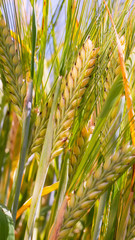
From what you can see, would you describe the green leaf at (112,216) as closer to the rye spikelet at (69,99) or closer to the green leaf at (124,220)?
the green leaf at (124,220)

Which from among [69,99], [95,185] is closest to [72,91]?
[69,99]

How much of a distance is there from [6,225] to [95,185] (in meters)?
0.13

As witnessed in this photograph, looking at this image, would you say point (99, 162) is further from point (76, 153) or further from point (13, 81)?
point (13, 81)

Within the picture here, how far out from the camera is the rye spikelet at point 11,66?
41cm

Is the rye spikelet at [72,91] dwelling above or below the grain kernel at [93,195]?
above

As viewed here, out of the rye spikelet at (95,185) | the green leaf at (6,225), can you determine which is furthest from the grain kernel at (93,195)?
the green leaf at (6,225)

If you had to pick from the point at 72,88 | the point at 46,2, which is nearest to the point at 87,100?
the point at 72,88

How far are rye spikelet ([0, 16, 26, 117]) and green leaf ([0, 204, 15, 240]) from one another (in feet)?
0.45

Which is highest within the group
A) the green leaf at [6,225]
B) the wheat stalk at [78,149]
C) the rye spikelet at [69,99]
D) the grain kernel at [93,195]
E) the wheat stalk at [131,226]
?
the rye spikelet at [69,99]

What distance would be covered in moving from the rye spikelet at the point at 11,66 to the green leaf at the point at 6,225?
14 centimetres

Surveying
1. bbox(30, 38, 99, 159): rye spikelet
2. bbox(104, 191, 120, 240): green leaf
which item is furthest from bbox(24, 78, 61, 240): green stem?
bbox(104, 191, 120, 240): green leaf

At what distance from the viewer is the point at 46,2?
1.41 feet

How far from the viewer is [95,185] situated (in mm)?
393

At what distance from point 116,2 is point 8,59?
0.21 m
